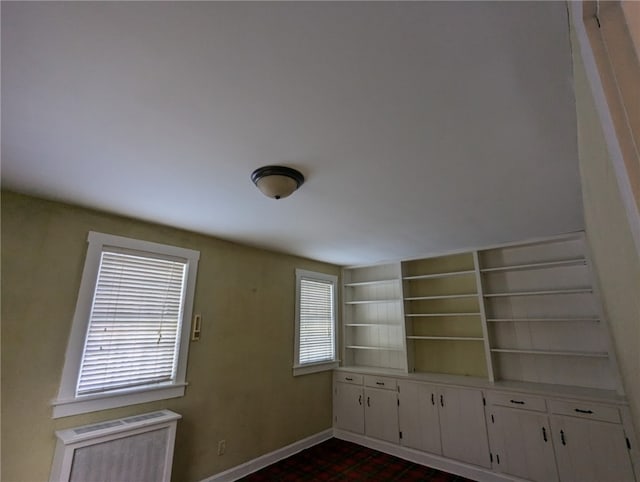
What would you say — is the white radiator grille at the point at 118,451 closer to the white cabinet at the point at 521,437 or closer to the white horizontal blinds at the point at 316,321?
the white horizontal blinds at the point at 316,321

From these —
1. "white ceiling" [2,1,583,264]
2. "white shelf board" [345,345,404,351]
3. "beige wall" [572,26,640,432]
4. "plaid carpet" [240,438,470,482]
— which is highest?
"white ceiling" [2,1,583,264]

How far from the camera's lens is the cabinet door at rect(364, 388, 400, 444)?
149 inches

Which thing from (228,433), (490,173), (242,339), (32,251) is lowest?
(228,433)

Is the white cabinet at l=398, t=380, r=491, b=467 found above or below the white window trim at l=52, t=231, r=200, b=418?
below

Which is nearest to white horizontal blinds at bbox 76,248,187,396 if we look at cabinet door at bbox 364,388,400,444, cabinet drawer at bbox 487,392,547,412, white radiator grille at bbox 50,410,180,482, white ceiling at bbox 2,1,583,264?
white radiator grille at bbox 50,410,180,482

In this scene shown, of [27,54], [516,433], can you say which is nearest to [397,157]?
[27,54]

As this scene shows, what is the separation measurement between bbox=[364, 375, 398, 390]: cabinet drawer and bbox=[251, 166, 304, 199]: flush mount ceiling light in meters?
3.09

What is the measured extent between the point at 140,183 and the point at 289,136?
3.90 feet

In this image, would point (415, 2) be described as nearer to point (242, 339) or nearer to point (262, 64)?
point (262, 64)

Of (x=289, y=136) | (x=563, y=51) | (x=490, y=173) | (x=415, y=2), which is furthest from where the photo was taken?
(x=490, y=173)

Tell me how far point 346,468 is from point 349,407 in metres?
0.88

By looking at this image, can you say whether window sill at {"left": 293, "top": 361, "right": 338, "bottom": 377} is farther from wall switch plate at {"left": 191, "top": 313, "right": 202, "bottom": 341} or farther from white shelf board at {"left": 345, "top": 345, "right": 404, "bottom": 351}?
wall switch plate at {"left": 191, "top": 313, "right": 202, "bottom": 341}

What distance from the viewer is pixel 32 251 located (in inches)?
88.1

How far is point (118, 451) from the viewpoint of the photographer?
2211 mm
